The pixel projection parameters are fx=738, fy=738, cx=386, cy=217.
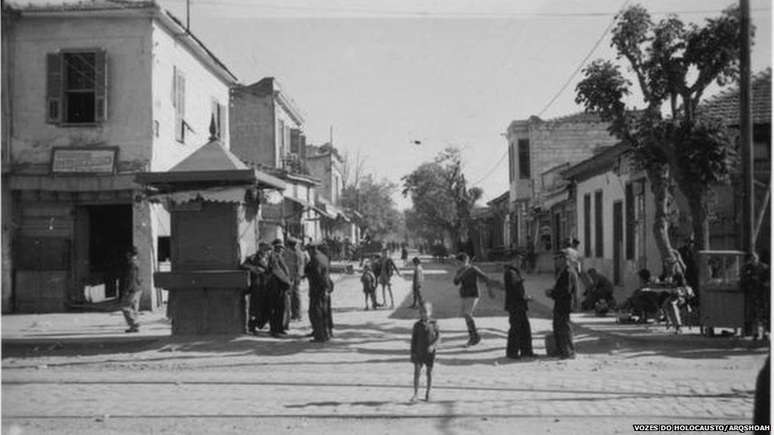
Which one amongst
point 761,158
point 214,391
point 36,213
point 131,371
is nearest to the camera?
point 214,391

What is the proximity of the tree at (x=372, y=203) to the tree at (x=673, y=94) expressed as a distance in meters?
33.4

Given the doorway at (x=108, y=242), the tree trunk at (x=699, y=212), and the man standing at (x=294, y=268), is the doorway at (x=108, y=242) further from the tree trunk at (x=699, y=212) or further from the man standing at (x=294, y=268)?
the tree trunk at (x=699, y=212)

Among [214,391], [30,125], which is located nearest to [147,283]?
[30,125]

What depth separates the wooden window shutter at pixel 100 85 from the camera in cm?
1575

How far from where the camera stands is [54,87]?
50.1ft

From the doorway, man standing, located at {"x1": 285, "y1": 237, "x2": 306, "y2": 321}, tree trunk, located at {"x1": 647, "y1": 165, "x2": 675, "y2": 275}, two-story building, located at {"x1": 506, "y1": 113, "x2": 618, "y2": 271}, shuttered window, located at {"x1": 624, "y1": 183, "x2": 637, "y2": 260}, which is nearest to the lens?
tree trunk, located at {"x1": 647, "y1": 165, "x2": 675, "y2": 275}

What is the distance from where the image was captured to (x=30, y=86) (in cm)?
1470

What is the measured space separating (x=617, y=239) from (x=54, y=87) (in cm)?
1503

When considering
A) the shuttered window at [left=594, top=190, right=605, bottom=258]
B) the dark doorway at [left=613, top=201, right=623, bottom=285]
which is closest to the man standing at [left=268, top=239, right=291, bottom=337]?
the dark doorway at [left=613, top=201, right=623, bottom=285]

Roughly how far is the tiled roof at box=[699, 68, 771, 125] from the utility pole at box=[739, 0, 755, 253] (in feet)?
8.55

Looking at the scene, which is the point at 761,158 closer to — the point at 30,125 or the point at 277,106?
the point at 30,125

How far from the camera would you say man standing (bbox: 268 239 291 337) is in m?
12.1

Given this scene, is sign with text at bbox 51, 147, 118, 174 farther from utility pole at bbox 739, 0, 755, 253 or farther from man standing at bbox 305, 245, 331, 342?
utility pole at bbox 739, 0, 755, 253

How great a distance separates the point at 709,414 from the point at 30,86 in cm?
1363
